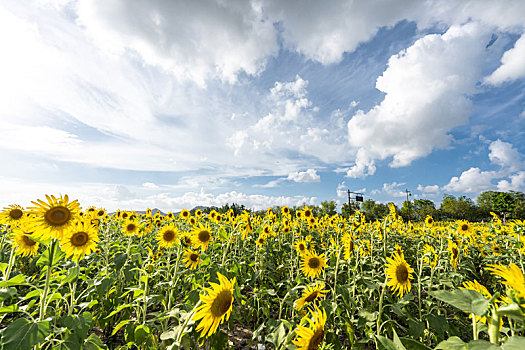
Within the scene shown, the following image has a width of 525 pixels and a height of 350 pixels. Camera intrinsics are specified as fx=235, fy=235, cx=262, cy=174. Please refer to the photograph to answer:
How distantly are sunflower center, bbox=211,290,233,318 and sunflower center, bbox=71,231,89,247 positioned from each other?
2246mm

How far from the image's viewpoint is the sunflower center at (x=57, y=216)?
8.34 feet

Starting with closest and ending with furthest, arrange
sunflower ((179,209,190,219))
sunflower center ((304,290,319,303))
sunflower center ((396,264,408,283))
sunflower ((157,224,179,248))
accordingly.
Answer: sunflower center ((304,290,319,303))
sunflower center ((396,264,408,283))
sunflower ((157,224,179,248))
sunflower ((179,209,190,219))

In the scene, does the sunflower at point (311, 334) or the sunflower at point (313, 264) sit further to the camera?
the sunflower at point (313, 264)

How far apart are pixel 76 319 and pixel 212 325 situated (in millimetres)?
1408

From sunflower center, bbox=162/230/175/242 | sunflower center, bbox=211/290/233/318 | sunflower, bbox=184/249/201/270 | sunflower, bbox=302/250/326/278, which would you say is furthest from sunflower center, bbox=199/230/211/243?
sunflower center, bbox=211/290/233/318

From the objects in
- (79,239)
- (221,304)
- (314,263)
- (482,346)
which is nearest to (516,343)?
(482,346)

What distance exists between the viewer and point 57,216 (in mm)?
2564

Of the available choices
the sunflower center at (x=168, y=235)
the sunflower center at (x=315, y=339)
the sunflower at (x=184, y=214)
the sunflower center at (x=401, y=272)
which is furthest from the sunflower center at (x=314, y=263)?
the sunflower at (x=184, y=214)

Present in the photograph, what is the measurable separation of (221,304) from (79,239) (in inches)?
91.9

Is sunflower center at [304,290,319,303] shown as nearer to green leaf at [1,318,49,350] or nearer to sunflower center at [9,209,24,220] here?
green leaf at [1,318,49,350]

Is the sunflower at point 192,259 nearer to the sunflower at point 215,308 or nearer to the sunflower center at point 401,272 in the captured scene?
the sunflower at point 215,308

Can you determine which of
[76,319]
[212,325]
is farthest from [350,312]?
[76,319]

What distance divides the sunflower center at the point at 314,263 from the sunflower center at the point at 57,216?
325cm

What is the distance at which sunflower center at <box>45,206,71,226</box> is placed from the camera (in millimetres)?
2541
